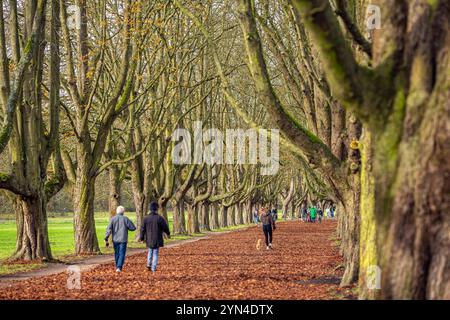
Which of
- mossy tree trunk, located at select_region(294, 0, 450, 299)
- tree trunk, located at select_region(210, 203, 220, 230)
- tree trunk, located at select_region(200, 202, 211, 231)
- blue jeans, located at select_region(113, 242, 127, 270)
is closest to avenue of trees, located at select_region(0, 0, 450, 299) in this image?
mossy tree trunk, located at select_region(294, 0, 450, 299)

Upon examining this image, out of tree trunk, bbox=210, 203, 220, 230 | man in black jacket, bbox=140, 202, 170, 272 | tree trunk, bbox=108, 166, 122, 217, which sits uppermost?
tree trunk, bbox=108, 166, 122, 217

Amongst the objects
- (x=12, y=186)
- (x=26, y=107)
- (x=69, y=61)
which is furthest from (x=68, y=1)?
(x=12, y=186)

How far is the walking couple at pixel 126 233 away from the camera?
52.0 ft

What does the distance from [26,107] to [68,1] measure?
770cm

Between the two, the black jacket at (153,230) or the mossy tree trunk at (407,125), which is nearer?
the mossy tree trunk at (407,125)

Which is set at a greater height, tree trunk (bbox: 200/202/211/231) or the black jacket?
the black jacket

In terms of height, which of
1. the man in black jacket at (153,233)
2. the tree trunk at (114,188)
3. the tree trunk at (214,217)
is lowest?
the tree trunk at (214,217)

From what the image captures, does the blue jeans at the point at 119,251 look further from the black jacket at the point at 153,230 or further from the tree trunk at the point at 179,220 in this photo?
the tree trunk at the point at 179,220

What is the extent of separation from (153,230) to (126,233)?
726 millimetres

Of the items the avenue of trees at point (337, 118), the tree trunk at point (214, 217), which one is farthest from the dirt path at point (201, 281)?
the tree trunk at point (214, 217)

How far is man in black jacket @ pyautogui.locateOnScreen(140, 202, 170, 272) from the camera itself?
16219 millimetres

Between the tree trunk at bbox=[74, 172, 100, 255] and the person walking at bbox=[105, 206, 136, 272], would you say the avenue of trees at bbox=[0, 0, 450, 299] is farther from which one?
the person walking at bbox=[105, 206, 136, 272]

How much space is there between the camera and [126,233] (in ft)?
52.5

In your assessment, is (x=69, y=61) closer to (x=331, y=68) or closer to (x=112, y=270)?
(x=112, y=270)
